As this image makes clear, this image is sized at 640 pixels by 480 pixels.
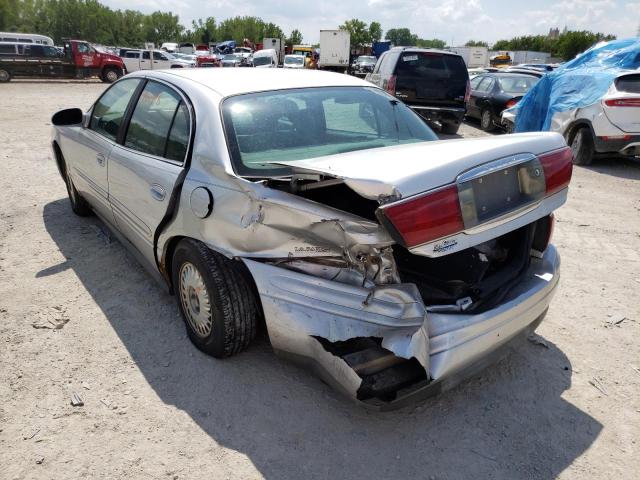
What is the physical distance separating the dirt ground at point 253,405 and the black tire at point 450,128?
7335 mm

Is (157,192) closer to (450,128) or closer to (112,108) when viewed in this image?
(112,108)

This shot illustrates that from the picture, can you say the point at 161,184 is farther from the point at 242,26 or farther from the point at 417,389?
the point at 242,26

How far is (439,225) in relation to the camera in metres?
2.00

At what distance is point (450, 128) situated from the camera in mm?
11023

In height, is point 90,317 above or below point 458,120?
below

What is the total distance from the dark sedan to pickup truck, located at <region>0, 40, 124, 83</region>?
20.5 metres

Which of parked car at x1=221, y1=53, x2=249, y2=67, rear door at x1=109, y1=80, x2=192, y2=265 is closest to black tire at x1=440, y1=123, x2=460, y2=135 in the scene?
rear door at x1=109, y1=80, x2=192, y2=265

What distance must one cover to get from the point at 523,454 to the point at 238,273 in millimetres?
1668

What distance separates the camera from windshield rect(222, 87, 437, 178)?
2.74 m

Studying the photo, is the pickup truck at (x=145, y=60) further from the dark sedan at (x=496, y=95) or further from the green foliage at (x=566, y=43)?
the green foliage at (x=566, y=43)

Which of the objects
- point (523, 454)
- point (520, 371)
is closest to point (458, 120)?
point (520, 371)

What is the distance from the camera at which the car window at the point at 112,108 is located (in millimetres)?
3799

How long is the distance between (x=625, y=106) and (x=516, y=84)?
15.2ft

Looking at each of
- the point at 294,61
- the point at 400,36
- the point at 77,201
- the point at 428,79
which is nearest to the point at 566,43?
the point at 294,61
